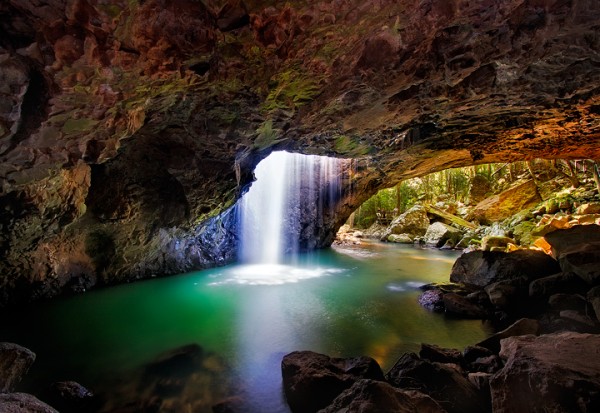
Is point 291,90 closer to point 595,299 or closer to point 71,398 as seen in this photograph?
point 71,398

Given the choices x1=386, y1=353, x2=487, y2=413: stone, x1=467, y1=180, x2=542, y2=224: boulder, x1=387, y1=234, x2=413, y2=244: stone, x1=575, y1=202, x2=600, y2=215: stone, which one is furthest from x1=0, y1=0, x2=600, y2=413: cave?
x1=387, y1=234, x2=413, y2=244: stone

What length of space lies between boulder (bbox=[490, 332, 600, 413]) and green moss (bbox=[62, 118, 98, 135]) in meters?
5.40

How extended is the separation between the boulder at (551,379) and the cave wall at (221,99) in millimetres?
3621

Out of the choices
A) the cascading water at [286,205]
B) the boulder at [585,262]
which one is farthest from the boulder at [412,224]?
the boulder at [585,262]

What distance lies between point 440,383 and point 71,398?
4.12 m

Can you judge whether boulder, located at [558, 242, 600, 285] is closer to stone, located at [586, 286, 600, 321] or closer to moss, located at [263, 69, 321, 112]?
stone, located at [586, 286, 600, 321]

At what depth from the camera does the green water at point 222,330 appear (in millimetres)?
3964

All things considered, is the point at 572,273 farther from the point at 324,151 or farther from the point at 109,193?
the point at 109,193

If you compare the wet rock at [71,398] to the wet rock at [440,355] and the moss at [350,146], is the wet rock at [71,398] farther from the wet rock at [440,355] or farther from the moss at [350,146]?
the moss at [350,146]

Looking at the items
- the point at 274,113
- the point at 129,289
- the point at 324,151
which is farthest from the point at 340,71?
the point at 129,289

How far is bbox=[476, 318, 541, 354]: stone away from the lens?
14.0 ft

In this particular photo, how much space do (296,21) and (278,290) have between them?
739 cm

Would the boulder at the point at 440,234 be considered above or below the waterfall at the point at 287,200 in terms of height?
below

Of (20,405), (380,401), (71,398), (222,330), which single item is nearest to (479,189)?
(222,330)
